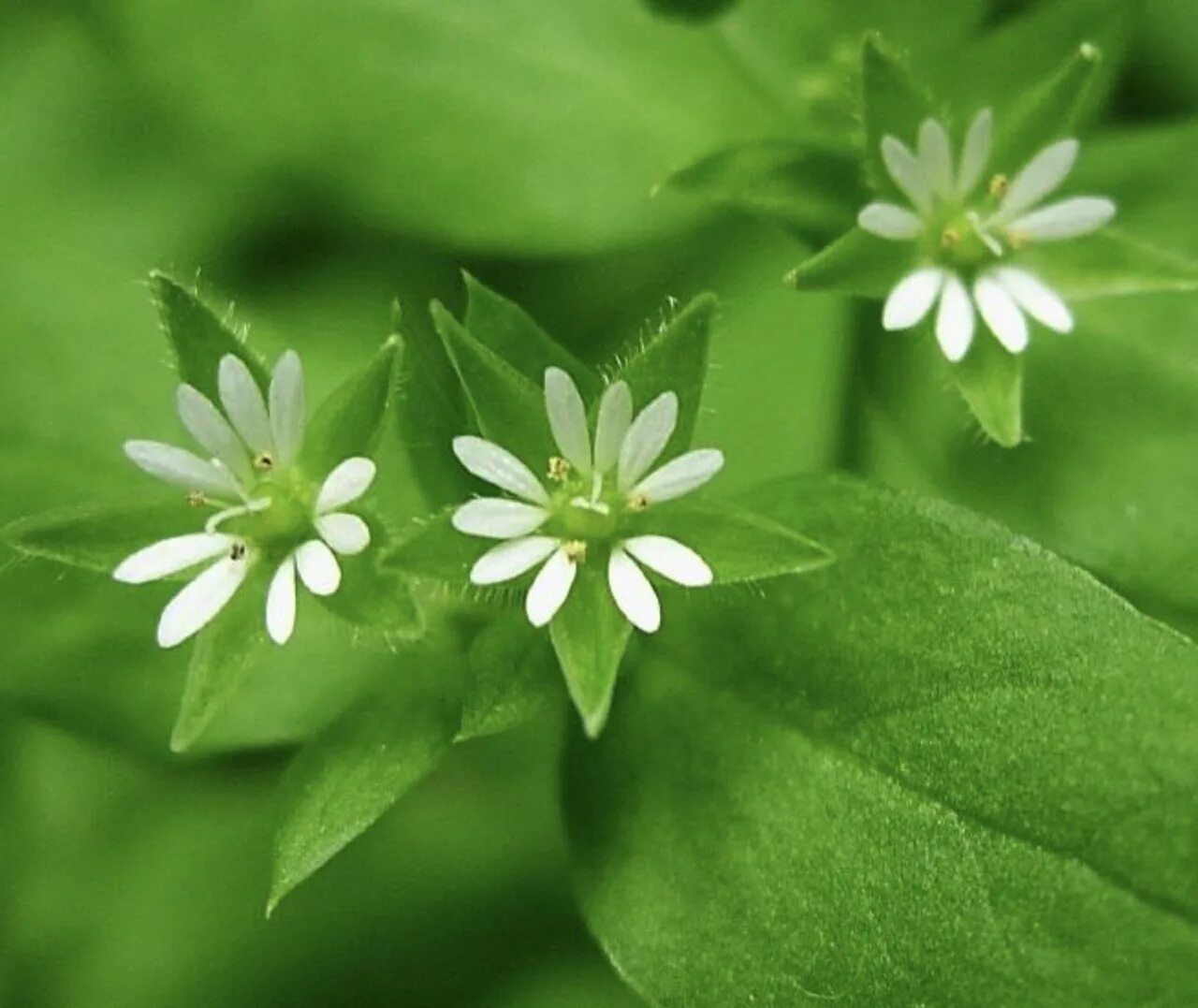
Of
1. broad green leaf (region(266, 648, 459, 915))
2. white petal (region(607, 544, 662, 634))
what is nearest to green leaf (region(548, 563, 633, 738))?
white petal (region(607, 544, 662, 634))

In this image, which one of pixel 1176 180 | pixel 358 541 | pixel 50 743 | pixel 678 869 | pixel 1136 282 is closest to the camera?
pixel 358 541

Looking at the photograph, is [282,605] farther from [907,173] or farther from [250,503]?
[907,173]

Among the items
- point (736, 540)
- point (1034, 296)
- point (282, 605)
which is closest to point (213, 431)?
point (282, 605)

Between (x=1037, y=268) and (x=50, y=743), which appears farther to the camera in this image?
(x=50, y=743)

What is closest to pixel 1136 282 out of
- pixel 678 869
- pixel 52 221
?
pixel 678 869

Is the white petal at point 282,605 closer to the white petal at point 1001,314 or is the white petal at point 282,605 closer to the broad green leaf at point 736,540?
the broad green leaf at point 736,540

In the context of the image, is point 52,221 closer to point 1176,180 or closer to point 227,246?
point 227,246

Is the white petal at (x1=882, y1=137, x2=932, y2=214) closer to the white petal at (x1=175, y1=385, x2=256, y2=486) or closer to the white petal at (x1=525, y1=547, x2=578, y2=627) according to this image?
the white petal at (x1=525, y1=547, x2=578, y2=627)
